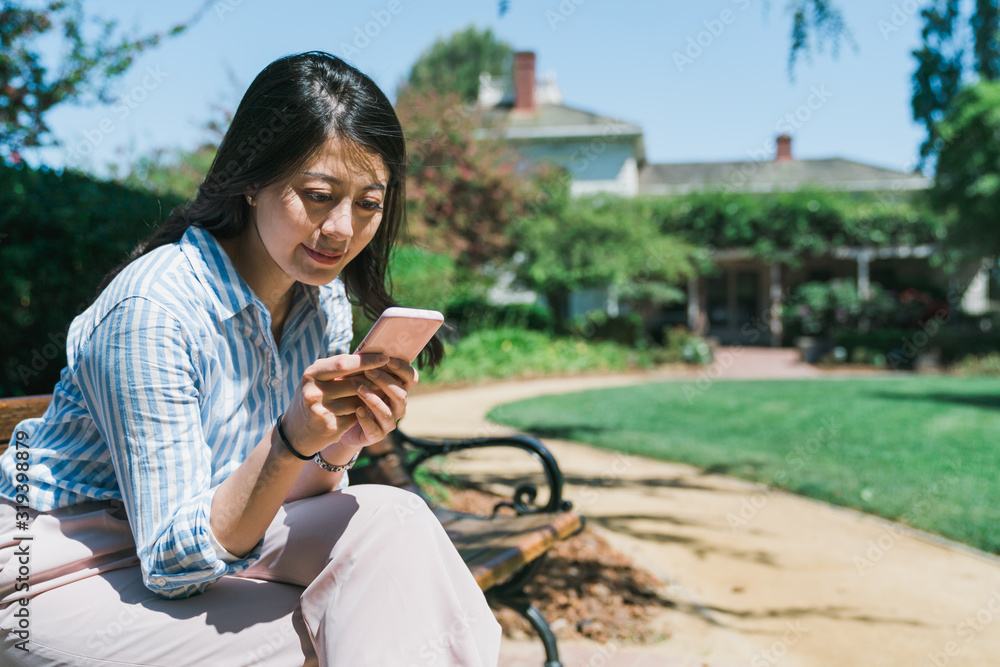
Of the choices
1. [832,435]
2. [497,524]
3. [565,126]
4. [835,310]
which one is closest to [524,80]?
[565,126]

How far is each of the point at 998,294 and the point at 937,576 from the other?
929 inches

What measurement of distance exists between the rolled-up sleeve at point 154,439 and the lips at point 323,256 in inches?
12.2

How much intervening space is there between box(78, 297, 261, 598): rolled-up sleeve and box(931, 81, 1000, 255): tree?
51.1 ft

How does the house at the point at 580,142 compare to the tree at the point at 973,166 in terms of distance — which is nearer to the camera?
the tree at the point at 973,166

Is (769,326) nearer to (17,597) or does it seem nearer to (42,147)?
(42,147)

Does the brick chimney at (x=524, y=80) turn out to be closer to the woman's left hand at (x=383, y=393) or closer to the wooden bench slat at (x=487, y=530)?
the wooden bench slat at (x=487, y=530)

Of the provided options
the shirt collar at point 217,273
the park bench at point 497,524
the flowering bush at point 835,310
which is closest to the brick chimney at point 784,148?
the flowering bush at point 835,310

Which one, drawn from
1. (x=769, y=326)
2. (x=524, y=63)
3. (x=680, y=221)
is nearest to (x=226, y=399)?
(x=680, y=221)

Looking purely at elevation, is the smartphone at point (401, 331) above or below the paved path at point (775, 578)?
above

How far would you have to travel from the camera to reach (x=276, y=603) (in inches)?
58.9

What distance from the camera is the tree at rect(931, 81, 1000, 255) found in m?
13.8

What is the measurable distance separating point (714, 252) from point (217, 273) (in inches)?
806

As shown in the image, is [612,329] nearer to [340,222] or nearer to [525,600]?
[525,600]

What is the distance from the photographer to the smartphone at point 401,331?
1243 millimetres
